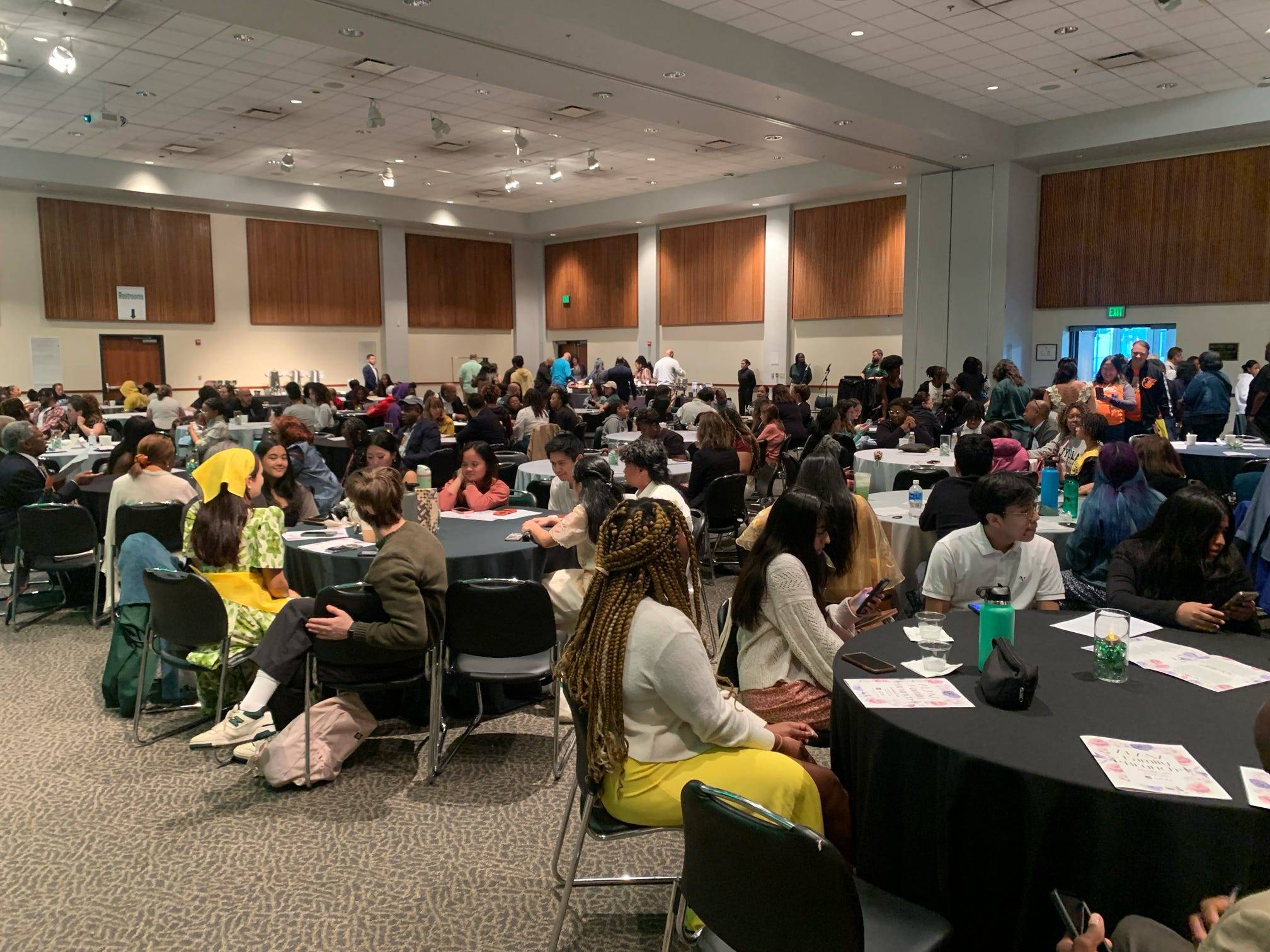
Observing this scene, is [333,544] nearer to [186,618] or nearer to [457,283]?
[186,618]

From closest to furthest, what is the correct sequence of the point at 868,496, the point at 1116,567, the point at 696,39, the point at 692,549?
the point at 692,549
the point at 1116,567
the point at 868,496
the point at 696,39

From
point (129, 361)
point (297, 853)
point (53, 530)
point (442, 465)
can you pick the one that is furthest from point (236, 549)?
point (129, 361)

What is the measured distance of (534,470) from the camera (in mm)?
7441

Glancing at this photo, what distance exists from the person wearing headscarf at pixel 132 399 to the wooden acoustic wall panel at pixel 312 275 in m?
4.11

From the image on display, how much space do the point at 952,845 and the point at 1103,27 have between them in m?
9.55

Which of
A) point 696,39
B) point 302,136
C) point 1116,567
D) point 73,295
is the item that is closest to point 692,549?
point 1116,567

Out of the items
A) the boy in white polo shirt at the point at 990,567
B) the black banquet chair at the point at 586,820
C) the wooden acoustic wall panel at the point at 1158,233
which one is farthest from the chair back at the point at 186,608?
the wooden acoustic wall panel at the point at 1158,233

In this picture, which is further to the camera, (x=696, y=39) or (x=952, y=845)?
(x=696, y=39)

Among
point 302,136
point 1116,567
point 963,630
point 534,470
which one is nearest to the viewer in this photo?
point 963,630

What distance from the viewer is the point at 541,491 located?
6.54 meters

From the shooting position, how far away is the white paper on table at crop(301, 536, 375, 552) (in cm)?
452

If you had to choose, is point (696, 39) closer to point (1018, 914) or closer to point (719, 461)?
point (719, 461)

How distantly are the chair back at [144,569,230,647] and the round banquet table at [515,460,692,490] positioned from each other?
10.7 ft

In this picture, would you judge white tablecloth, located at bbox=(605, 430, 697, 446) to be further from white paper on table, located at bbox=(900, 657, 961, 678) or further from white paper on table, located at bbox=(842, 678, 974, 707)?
white paper on table, located at bbox=(842, 678, 974, 707)
